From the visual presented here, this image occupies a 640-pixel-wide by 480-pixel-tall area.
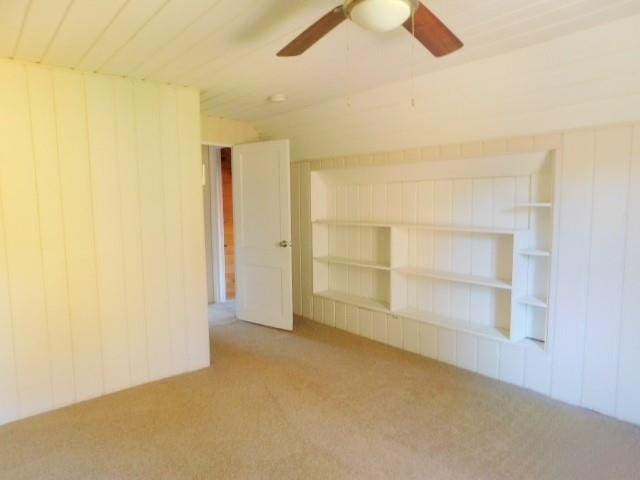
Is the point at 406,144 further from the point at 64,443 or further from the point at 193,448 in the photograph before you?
the point at 64,443

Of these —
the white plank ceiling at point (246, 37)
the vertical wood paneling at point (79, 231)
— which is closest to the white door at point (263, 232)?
the white plank ceiling at point (246, 37)

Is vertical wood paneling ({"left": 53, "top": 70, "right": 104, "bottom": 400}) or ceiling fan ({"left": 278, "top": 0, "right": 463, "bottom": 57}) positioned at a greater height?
ceiling fan ({"left": 278, "top": 0, "right": 463, "bottom": 57})

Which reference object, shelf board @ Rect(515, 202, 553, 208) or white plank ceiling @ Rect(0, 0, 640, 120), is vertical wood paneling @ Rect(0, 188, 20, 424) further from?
shelf board @ Rect(515, 202, 553, 208)

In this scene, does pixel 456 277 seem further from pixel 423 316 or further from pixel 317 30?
pixel 317 30

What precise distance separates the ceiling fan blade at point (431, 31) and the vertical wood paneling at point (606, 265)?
1381 millimetres

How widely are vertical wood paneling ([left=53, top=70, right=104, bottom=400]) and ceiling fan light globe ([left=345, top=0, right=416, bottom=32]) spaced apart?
6.79 ft

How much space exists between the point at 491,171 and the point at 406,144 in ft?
2.39

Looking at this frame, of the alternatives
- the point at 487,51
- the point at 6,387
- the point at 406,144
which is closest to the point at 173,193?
the point at 6,387

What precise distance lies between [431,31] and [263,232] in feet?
9.80

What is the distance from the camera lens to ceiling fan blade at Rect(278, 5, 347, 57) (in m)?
1.58

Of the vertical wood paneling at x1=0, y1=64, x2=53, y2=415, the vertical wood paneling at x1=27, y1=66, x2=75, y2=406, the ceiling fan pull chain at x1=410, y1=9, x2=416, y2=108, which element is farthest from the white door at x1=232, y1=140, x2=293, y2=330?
the vertical wood paneling at x1=0, y1=64, x2=53, y2=415

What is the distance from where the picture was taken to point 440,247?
11.7 feet

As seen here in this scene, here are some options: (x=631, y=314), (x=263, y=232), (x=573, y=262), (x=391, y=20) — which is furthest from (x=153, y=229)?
(x=631, y=314)

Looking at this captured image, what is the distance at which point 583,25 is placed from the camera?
2.08 m
